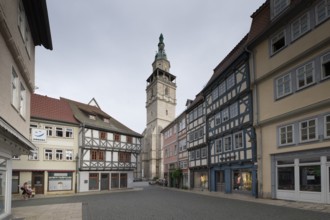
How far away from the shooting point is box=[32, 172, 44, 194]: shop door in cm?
2914

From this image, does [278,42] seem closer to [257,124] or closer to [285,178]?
[257,124]

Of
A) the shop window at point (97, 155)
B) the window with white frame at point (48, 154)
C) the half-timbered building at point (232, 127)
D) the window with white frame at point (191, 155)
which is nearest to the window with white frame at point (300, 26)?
the half-timbered building at point (232, 127)

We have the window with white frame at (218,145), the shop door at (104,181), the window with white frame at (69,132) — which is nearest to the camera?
the window with white frame at (218,145)

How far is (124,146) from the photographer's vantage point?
38688 mm

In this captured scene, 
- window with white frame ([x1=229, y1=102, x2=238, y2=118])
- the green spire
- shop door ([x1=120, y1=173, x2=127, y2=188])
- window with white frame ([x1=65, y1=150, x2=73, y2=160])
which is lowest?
shop door ([x1=120, y1=173, x2=127, y2=188])

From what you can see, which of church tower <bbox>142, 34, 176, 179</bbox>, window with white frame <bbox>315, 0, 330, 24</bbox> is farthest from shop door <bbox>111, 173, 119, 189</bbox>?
church tower <bbox>142, 34, 176, 179</bbox>

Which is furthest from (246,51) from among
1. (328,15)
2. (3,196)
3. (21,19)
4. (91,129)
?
(91,129)

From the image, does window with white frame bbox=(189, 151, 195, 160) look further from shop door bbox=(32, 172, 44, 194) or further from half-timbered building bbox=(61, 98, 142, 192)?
shop door bbox=(32, 172, 44, 194)

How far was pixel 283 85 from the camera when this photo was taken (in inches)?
666

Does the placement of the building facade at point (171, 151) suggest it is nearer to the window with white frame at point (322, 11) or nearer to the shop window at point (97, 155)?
the shop window at point (97, 155)

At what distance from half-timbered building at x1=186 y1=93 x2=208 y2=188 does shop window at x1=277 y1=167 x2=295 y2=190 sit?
12.5m

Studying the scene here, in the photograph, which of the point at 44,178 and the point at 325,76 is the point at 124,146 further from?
the point at 325,76

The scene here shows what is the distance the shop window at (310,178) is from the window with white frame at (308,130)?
4.73 ft

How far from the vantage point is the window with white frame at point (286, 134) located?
16266 mm
